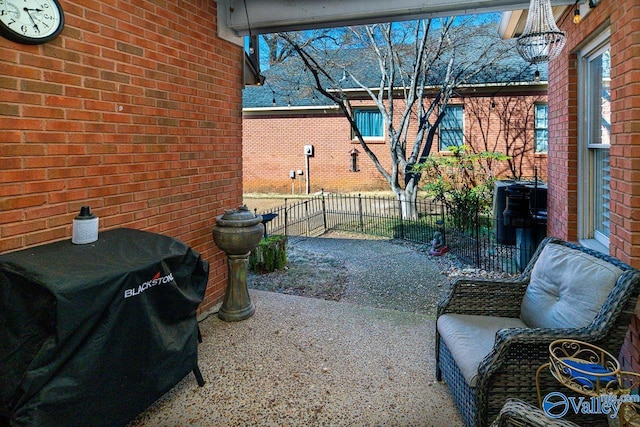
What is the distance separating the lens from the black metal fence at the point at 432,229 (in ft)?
21.1

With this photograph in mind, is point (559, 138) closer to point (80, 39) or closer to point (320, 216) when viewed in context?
point (80, 39)

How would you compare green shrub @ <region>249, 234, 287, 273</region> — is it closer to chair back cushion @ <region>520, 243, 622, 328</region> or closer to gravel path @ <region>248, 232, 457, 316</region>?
gravel path @ <region>248, 232, 457, 316</region>

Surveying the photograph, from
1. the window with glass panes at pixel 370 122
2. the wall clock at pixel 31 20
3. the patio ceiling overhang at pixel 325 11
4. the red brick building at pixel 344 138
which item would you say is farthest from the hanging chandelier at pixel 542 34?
the window with glass panes at pixel 370 122

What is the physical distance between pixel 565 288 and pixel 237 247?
2.50 m

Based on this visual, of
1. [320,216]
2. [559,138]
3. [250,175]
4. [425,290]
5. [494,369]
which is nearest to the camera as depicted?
[494,369]

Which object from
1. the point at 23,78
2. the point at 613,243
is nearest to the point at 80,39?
the point at 23,78

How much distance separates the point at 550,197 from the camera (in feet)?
15.4

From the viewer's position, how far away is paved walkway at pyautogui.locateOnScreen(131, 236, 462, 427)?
7.89ft

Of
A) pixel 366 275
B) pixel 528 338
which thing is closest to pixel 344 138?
pixel 366 275

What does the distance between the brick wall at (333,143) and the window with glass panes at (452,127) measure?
23cm

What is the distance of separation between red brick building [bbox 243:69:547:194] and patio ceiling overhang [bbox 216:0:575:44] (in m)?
9.84

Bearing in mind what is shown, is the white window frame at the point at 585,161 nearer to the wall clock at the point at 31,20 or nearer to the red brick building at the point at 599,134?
the red brick building at the point at 599,134

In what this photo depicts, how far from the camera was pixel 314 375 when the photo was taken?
2850 mm

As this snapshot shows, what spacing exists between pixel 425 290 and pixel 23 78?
4.66 meters
